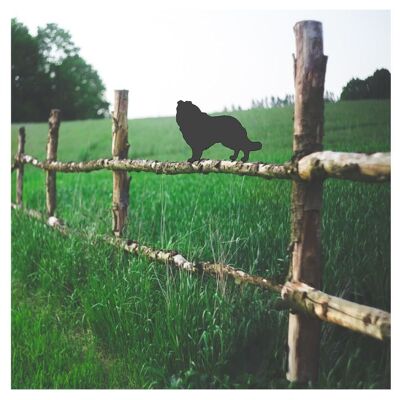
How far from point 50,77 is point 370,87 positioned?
2.06m

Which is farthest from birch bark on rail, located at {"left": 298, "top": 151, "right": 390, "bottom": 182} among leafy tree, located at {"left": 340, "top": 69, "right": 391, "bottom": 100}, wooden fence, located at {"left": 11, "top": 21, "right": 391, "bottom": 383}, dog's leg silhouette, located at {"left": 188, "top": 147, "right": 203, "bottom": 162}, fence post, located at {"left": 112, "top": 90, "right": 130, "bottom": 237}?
fence post, located at {"left": 112, "top": 90, "right": 130, "bottom": 237}

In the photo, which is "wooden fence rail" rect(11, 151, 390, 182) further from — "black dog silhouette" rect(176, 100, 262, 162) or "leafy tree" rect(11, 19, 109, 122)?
"leafy tree" rect(11, 19, 109, 122)

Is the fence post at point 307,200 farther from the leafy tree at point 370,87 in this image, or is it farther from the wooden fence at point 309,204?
the leafy tree at point 370,87

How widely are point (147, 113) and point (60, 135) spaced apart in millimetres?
1166

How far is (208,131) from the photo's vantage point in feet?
10.3

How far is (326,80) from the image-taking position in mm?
2879

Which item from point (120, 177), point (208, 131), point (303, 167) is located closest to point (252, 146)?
point (208, 131)

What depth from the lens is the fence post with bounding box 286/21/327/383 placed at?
2633 mm

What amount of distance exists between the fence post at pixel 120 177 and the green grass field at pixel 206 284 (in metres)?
0.05

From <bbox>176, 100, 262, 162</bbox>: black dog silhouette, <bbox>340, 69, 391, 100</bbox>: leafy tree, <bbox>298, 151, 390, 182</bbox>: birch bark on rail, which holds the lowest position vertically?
<bbox>298, 151, 390, 182</bbox>: birch bark on rail

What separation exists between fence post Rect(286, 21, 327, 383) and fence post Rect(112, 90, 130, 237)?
1462 mm

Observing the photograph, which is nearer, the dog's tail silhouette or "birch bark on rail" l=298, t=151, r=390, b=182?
"birch bark on rail" l=298, t=151, r=390, b=182

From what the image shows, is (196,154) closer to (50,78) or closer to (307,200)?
(307,200)

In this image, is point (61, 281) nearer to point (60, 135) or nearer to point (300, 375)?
point (60, 135)
